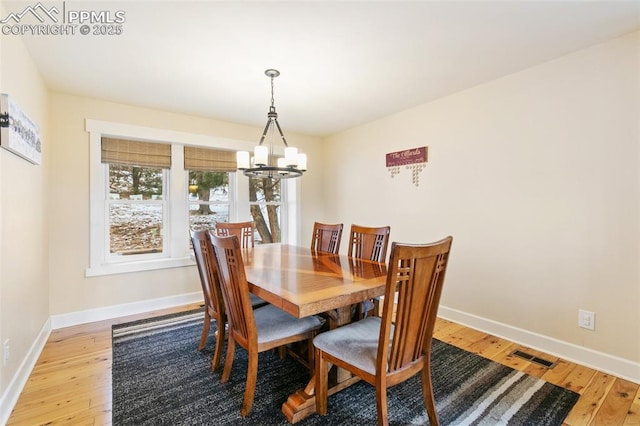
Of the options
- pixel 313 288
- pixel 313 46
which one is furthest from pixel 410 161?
pixel 313 288

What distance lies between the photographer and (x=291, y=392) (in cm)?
190

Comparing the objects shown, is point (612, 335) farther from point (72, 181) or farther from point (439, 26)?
point (72, 181)

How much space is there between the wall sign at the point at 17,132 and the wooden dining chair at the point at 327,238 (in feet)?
7.50

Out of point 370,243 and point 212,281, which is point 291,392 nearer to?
point 212,281

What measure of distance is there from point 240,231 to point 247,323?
1.83 metres

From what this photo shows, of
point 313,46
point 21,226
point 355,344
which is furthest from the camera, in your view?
point 313,46

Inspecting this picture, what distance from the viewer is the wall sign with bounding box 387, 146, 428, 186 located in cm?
339

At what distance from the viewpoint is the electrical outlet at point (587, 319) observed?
7.25 feet

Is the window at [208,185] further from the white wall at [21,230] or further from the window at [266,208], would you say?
the white wall at [21,230]

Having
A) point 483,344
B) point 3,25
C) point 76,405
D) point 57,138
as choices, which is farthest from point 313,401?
point 57,138

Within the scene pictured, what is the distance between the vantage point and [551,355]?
238cm

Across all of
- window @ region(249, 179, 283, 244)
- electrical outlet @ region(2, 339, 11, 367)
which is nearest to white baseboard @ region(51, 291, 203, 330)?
window @ region(249, 179, 283, 244)

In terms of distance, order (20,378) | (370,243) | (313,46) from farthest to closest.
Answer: (370,243), (313,46), (20,378)

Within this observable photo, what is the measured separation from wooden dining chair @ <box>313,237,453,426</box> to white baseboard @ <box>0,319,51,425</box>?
68.3 inches
